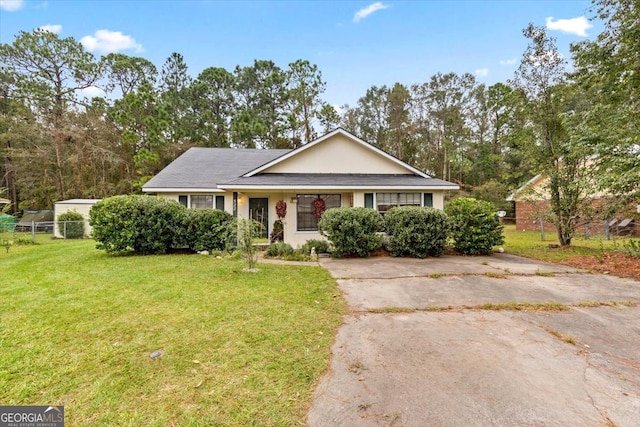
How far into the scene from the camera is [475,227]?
31.1 ft

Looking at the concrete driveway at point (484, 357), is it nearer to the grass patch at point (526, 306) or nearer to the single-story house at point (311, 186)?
the grass patch at point (526, 306)

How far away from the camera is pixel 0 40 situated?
21.7 metres

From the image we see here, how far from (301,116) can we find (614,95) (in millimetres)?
22661

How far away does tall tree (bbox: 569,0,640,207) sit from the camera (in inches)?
292

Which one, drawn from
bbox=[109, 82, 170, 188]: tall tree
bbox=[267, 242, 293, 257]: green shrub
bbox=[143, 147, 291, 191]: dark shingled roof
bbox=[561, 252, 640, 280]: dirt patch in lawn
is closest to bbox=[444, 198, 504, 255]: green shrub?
bbox=[561, 252, 640, 280]: dirt patch in lawn

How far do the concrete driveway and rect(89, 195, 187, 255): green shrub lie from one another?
6684mm

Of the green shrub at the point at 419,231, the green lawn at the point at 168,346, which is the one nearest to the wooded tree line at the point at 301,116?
the green shrub at the point at 419,231

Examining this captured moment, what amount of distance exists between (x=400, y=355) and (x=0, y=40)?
34517mm

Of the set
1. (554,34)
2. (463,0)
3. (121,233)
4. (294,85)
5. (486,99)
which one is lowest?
(121,233)

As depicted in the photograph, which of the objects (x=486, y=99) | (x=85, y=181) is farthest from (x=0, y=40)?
(x=486, y=99)

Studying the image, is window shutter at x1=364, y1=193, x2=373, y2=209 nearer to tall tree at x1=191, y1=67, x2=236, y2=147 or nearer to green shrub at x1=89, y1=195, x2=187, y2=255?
green shrub at x1=89, y1=195, x2=187, y2=255

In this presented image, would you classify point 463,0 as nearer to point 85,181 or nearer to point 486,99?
point 486,99

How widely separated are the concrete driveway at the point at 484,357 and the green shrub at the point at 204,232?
17.2ft

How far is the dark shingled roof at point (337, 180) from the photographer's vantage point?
1017cm
